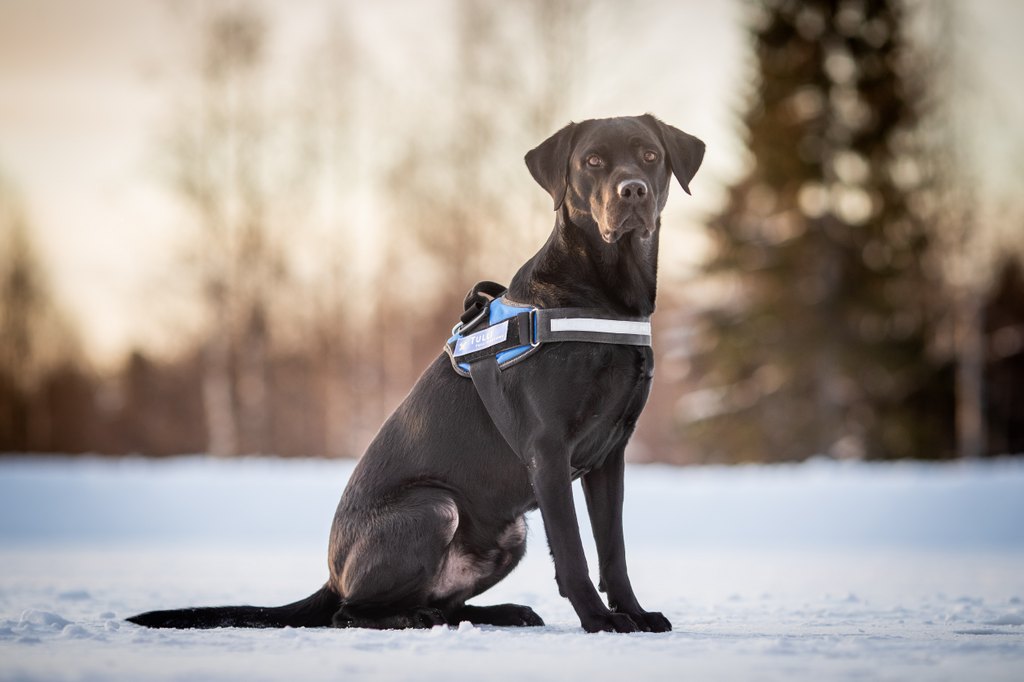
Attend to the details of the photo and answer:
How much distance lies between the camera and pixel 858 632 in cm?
399

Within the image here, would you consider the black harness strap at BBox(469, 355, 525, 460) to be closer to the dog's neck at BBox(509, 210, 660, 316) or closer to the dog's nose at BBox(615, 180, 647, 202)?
the dog's neck at BBox(509, 210, 660, 316)

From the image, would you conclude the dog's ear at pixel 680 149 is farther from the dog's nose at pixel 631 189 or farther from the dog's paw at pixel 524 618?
the dog's paw at pixel 524 618

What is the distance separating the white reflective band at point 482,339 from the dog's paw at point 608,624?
42.1 inches

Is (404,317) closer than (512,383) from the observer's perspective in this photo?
No

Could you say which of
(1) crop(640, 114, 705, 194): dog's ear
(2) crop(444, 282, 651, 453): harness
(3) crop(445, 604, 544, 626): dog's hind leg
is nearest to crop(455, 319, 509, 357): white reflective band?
(2) crop(444, 282, 651, 453): harness

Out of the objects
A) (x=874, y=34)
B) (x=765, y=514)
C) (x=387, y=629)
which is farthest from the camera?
(x=874, y=34)

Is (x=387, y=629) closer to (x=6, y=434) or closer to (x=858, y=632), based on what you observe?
(x=858, y=632)

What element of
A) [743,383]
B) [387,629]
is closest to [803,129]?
[743,383]

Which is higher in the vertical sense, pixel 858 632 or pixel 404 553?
pixel 404 553

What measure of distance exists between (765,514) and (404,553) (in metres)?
8.13

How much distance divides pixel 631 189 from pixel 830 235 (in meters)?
18.7

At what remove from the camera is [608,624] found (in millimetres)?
3707

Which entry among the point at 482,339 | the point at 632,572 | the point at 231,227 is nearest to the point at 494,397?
the point at 482,339

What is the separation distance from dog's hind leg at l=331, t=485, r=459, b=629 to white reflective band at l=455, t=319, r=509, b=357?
0.56 meters
